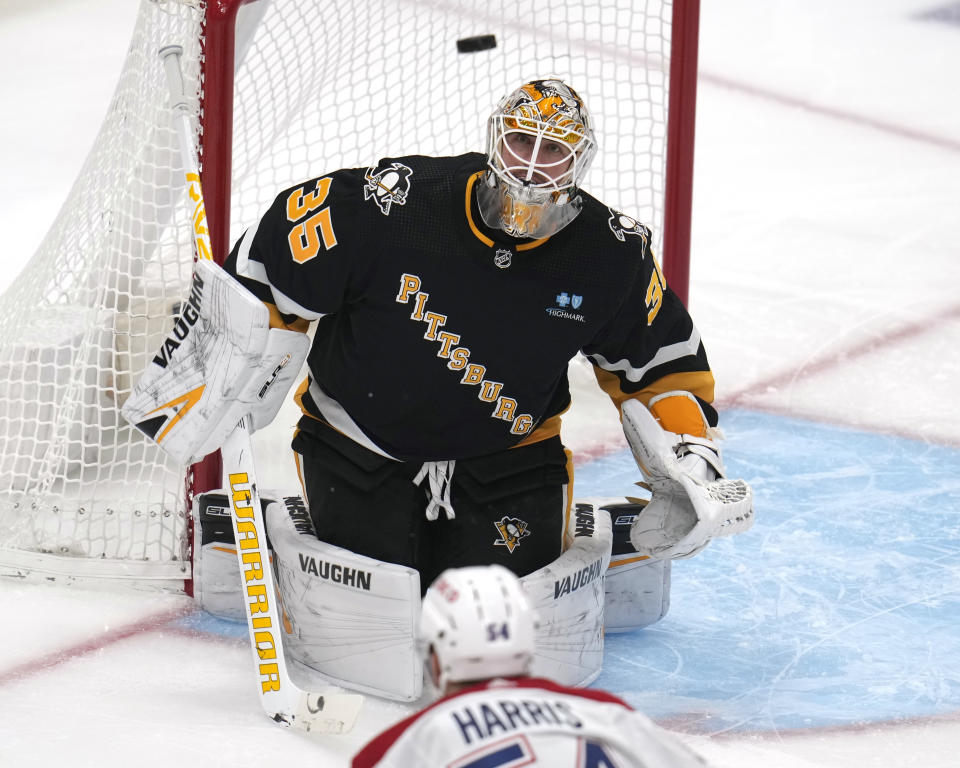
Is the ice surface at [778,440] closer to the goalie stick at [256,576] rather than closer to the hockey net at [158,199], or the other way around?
the goalie stick at [256,576]

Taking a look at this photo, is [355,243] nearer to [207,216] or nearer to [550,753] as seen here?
[207,216]

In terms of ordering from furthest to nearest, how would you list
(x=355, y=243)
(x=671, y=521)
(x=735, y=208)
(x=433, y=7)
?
1. (x=735, y=208)
2. (x=433, y=7)
3. (x=671, y=521)
4. (x=355, y=243)

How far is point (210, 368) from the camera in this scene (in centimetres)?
267

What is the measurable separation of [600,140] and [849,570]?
145cm

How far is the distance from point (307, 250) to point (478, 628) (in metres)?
1.18

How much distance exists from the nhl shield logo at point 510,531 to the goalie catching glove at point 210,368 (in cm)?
46

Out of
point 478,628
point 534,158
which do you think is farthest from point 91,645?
point 478,628

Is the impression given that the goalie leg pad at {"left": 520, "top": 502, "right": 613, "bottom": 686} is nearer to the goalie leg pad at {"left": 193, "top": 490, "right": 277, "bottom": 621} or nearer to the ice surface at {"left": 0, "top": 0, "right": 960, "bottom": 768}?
the ice surface at {"left": 0, "top": 0, "right": 960, "bottom": 768}

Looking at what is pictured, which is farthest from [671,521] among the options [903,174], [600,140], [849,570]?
[903,174]

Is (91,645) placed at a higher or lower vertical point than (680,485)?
lower

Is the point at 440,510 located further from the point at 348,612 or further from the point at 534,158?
the point at 534,158

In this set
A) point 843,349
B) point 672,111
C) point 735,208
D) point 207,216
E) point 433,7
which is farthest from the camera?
point 735,208

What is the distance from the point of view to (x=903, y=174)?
5555 millimetres

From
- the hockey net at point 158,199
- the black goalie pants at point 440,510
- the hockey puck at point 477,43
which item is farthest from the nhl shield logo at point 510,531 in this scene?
the hockey puck at point 477,43
